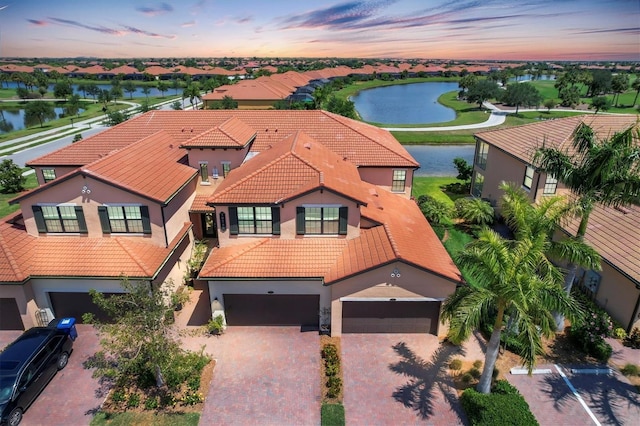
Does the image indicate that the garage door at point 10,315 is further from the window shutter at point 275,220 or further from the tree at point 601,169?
the tree at point 601,169

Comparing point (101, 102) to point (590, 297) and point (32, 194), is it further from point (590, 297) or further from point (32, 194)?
point (590, 297)

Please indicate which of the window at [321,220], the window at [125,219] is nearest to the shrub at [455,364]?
the window at [321,220]

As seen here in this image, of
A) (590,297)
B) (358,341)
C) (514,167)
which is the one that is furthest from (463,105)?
(358,341)

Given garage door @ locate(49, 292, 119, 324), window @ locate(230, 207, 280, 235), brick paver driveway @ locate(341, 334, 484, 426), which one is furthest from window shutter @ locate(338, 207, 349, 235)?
garage door @ locate(49, 292, 119, 324)

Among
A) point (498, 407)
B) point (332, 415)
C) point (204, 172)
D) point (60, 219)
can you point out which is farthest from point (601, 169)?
point (60, 219)

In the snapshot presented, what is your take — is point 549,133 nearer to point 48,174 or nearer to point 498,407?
point 498,407
